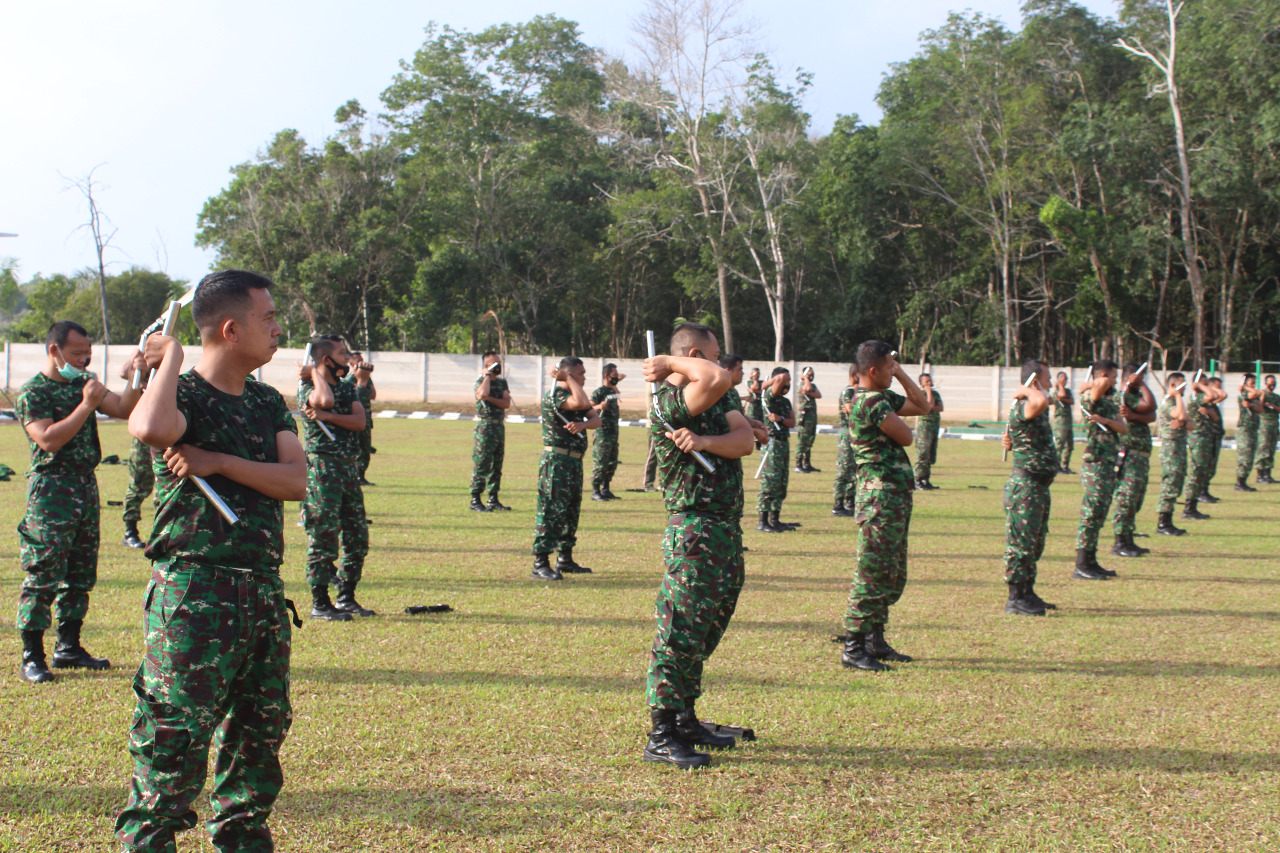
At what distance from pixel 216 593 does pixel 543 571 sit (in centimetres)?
649

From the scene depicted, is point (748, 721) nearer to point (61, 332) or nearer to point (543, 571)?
point (543, 571)

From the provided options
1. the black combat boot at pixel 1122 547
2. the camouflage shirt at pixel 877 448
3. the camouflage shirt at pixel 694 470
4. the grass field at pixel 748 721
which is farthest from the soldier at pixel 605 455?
the camouflage shirt at pixel 694 470

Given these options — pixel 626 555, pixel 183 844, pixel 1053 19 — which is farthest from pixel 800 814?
pixel 1053 19

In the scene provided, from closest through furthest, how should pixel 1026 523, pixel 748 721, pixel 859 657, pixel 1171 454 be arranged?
pixel 748 721
pixel 859 657
pixel 1026 523
pixel 1171 454

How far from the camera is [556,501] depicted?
31.6 ft

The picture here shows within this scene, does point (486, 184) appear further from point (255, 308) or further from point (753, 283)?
point (255, 308)

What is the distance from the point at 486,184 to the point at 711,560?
133ft

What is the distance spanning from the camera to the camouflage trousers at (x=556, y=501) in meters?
9.58

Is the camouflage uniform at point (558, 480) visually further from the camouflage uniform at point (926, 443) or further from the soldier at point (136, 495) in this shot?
the camouflage uniform at point (926, 443)

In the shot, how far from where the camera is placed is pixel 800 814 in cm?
453

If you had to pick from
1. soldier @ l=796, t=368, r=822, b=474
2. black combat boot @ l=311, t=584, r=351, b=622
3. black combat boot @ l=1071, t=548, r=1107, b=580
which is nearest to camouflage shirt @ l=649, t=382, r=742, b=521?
black combat boot @ l=311, t=584, r=351, b=622

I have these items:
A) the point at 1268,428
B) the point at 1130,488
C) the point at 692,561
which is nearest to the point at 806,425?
the point at 1268,428

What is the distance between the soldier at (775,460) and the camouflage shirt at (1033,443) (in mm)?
4508

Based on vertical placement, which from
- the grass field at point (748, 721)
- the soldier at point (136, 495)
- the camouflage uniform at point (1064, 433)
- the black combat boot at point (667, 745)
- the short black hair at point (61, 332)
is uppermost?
the short black hair at point (61, 332)
